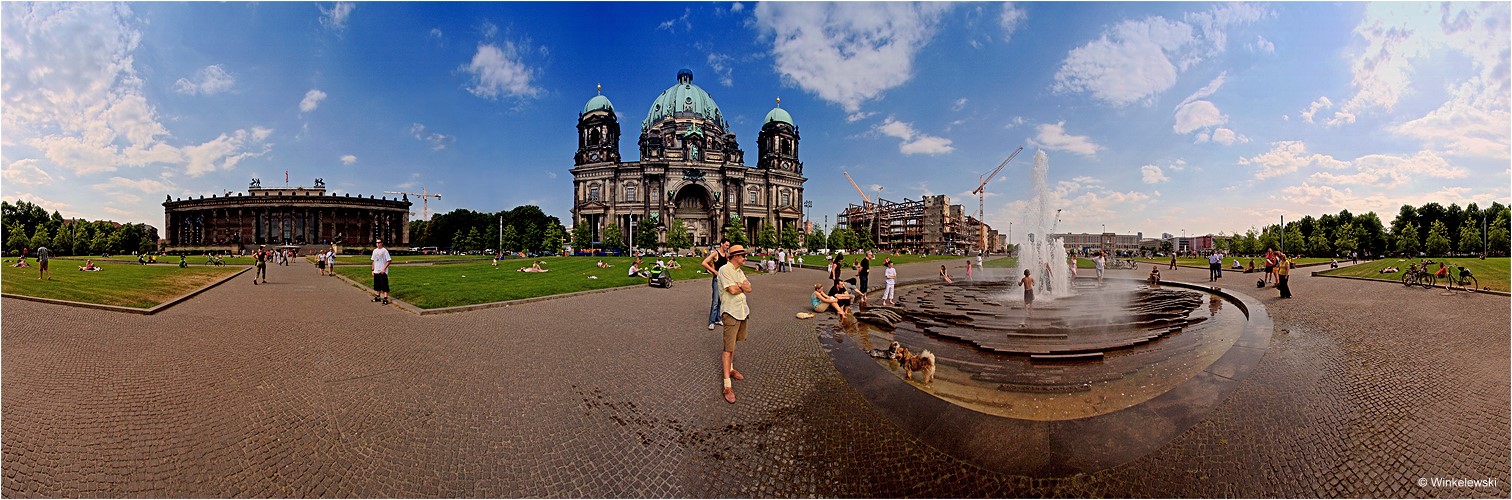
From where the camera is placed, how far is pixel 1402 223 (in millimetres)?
64312

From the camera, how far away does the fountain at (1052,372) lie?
435 cm

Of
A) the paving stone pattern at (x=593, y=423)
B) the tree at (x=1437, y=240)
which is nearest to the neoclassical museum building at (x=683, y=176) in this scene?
the tree at (x=1437, y=240)

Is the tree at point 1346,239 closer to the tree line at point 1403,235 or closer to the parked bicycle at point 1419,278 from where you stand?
the tree line at point 1403,235

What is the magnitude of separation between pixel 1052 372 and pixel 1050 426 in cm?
269

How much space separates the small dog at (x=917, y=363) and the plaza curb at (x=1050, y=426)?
9.2 inches

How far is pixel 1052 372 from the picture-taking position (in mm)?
7070

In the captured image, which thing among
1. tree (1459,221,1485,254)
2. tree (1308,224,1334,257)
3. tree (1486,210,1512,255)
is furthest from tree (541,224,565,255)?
tree (1486,210,1512,255)

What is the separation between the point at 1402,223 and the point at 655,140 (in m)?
123

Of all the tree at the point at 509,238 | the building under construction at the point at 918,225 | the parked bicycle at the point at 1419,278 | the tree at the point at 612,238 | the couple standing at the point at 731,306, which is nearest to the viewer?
the couple standing at the point at 731,306

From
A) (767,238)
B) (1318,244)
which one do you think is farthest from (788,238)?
(1318,244)

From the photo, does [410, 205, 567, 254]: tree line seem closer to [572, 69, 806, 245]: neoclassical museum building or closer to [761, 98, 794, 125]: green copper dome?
[572, 69, 806, 245]: neoclassical museum building

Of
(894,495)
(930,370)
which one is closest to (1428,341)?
(930,370)

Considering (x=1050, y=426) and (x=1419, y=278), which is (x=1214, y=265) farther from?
(x=1050, y=426)

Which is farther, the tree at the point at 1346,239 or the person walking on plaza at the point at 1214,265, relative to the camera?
the tree at the point at 1346,239
